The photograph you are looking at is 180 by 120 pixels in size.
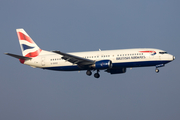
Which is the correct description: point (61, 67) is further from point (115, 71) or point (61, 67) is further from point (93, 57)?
point (115, 71)

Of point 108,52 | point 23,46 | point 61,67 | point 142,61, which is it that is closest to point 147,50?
point 142,61

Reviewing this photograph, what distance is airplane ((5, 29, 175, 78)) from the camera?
192ft

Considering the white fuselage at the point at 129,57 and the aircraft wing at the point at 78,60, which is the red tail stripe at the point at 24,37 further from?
the aircraft wing at the point at 78,60

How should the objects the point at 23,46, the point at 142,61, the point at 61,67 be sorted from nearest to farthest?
the point at 142,61 < the point at 61,67 < the point at 23,46

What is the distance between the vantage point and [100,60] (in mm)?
60219

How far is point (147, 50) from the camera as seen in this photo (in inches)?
2334

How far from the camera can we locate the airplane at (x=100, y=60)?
58.5 m

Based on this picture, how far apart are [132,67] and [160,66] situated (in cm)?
519

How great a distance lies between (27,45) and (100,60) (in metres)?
17.6

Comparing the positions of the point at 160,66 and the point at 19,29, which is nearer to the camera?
the point at 160,66

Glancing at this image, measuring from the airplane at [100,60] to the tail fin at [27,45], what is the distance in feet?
1.63

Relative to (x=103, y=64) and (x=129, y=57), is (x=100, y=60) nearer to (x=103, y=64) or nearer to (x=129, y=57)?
(x=103, y=64)

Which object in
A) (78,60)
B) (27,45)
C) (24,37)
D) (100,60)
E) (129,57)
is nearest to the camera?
(129,57)

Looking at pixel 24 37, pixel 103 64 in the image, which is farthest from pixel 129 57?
pixel 24 37
